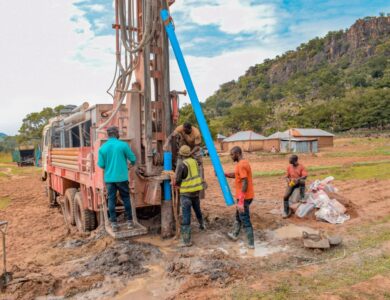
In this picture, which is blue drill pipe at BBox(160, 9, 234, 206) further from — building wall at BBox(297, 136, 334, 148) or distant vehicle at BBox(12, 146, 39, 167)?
building wall at BBox(297, 136, 334, 148)

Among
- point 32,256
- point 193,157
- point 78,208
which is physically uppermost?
point 193,157

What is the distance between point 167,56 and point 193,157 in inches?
72.9

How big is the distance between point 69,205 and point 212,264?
4.57 meters

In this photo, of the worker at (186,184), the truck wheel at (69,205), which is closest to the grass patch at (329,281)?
the worker at (186,184)

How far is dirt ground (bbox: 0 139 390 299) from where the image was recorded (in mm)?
3977

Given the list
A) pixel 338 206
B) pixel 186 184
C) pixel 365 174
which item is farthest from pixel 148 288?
pixel 365 174

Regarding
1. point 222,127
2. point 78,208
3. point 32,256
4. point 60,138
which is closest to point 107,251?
point 32,256

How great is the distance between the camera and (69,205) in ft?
26.0

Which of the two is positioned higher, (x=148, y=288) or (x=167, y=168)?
(x=167, y=168)

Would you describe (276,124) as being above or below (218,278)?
above

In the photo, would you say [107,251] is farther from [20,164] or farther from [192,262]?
[20,164]

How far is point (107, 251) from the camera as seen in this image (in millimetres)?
5062

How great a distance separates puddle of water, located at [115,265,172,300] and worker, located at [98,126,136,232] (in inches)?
42.7

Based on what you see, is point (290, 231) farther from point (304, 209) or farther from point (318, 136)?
point (318, 136)
